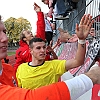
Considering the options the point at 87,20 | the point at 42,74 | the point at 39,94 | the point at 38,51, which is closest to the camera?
the point at 39,94

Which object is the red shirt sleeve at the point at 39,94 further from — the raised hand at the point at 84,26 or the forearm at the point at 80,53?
the forearm at the point at 80,53

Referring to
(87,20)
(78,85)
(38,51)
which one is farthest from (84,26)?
(38,51)

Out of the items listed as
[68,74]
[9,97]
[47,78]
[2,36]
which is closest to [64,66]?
[47,78]

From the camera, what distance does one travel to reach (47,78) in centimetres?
261

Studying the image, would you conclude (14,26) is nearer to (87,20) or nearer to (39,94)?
(87,20)

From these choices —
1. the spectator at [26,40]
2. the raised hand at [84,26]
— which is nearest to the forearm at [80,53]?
the raised hand at [84,26]

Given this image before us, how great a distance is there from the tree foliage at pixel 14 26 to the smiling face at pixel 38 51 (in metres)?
59.0

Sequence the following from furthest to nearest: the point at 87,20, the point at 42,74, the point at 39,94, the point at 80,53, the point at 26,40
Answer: the point at 26,40, the point at 42,74, the point at 80,53, the point at 87,20, the point at 39,94

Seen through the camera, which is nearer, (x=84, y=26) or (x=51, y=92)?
(x=51, y=92)

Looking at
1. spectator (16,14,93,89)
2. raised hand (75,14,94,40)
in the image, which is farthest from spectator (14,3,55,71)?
raised hand (75,14,94,40)

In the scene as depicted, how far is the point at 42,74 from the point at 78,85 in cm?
142

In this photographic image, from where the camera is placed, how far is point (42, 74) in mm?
2648

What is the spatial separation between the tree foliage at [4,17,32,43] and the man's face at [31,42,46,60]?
59003 millimetres

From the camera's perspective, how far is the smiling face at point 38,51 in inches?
115
